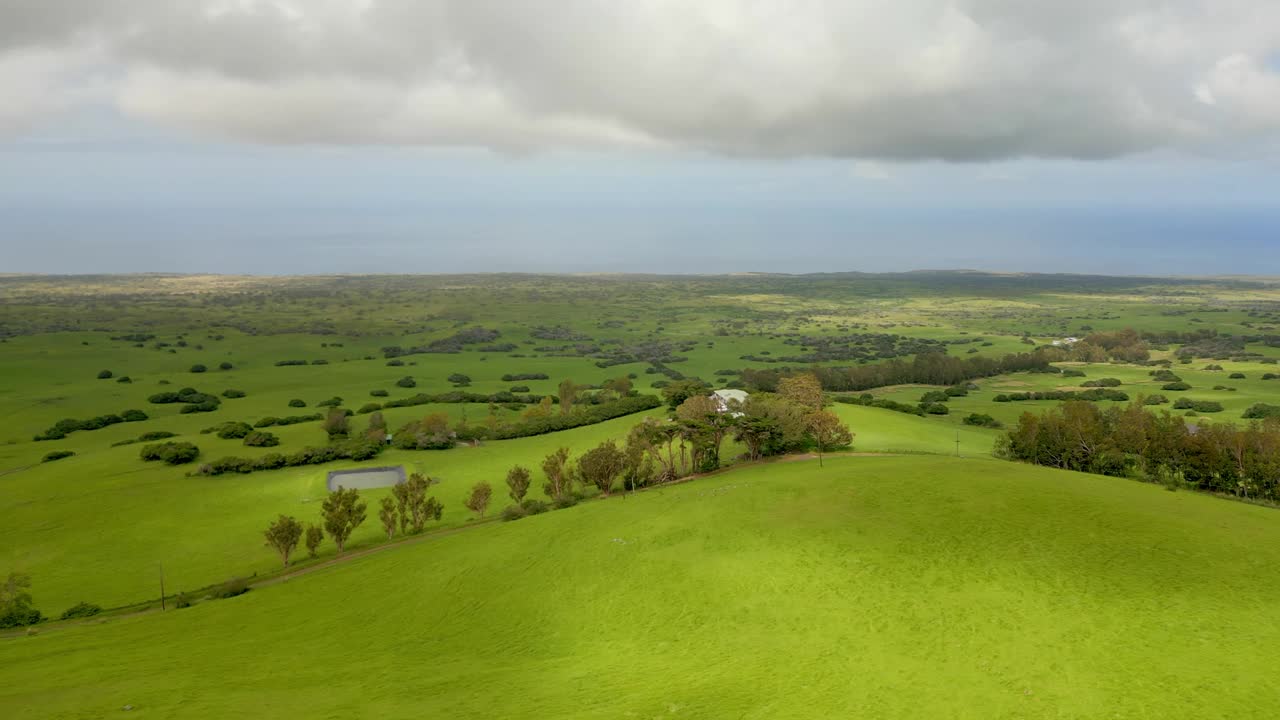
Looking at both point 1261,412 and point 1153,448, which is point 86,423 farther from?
point 1261,412

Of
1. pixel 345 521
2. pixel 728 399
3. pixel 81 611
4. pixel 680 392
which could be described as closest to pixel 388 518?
pixel 345 521

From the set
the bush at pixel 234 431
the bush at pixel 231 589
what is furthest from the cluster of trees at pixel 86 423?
the bush at pixel 231 589

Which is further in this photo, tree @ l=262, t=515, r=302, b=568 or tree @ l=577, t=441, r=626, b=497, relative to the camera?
tree @ l=577, t=441, r=626, b=497

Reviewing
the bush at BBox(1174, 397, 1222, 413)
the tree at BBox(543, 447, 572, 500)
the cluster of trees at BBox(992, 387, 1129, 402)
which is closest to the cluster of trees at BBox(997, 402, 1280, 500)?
the bush at BBox(1174, 397, 1222, 413)

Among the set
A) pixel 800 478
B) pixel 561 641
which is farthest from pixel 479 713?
pixel 800 478

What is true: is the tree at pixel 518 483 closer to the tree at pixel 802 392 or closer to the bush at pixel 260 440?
the tree at pixel 802 392

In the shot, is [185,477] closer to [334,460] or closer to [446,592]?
[334,460]

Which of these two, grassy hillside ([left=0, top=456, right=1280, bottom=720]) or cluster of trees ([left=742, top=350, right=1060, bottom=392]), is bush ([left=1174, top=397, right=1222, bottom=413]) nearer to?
cluster of trees ([left=742, top=350, right=1060, bottom=392])
